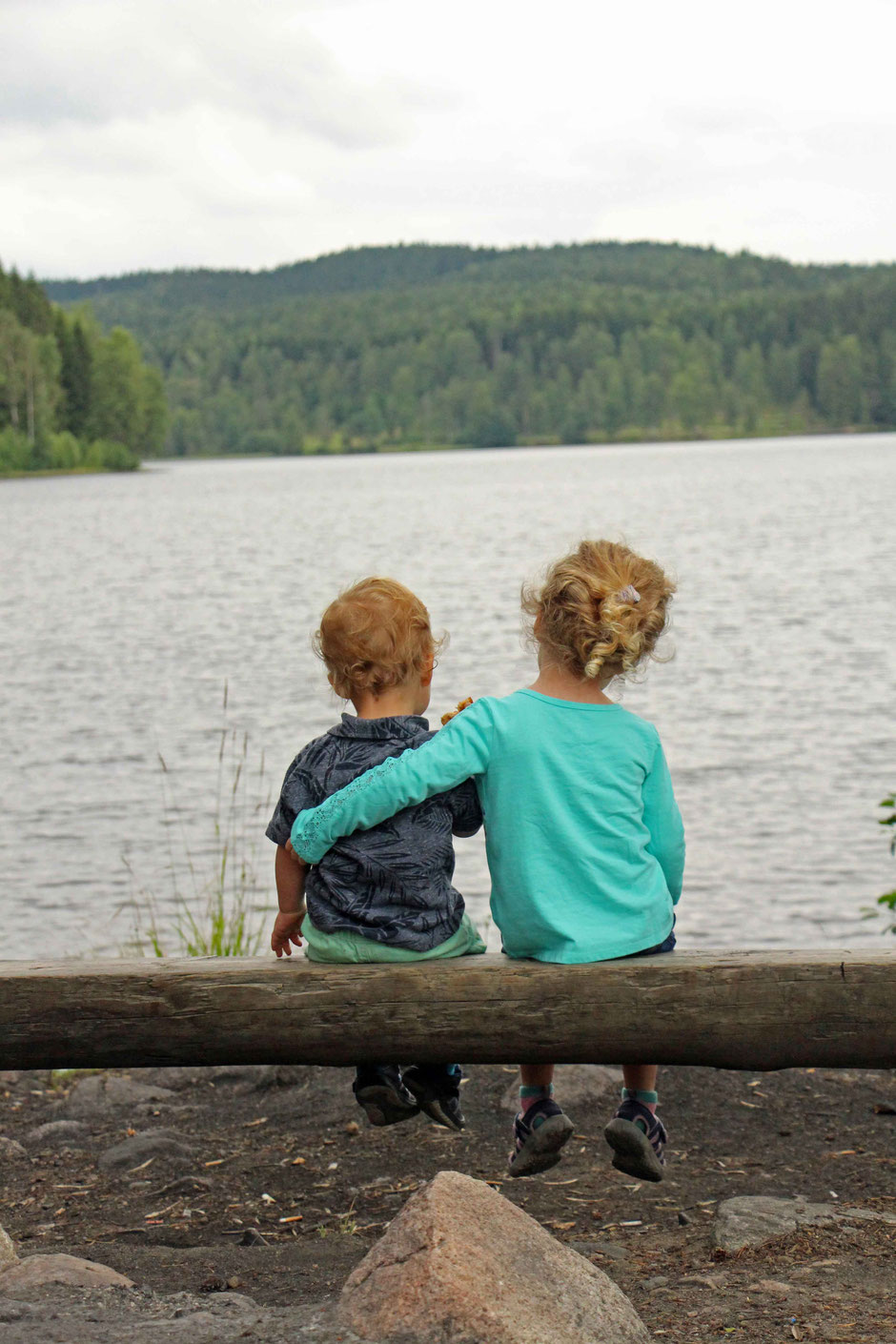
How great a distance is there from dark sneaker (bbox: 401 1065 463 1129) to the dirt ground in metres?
0.48

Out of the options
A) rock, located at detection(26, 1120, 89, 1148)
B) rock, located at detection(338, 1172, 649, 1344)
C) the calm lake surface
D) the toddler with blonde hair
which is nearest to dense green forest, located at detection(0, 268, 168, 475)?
the calm lake surface

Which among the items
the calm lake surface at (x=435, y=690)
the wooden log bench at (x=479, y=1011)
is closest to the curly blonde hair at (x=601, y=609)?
the wooden log bench at (x=479, y=1011)

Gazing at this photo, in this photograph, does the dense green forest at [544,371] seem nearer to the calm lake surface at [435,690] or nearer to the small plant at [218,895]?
the calm lake surface at [435,690]

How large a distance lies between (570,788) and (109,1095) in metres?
2.97

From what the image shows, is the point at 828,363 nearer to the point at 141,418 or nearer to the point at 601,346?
the point at 601,346

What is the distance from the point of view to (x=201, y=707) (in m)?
16.1

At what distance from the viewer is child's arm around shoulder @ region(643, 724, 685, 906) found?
11.1 ft

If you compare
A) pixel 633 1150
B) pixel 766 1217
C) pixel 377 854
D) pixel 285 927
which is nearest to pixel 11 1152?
pixel 285 927

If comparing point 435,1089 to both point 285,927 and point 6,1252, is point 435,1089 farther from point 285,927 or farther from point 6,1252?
point 6,1252

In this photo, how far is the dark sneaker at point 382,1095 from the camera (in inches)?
132

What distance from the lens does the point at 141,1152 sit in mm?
4664

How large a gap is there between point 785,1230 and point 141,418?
347 ft

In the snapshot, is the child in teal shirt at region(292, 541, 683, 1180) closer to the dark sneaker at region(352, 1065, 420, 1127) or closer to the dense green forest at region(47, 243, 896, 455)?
the dark sneaker at region(352, 1065, 420, 1127)

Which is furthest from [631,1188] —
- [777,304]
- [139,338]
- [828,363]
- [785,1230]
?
[139,338]
